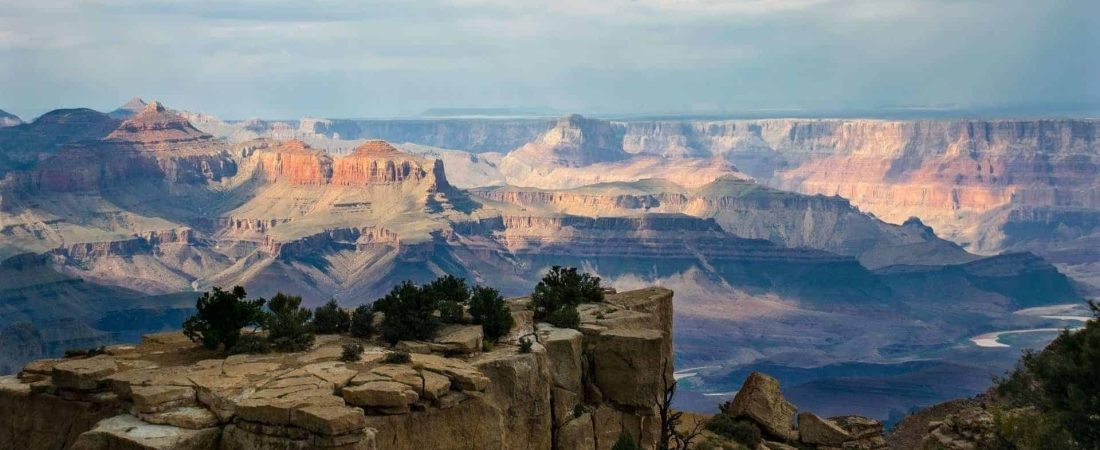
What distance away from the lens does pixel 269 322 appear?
110 feet

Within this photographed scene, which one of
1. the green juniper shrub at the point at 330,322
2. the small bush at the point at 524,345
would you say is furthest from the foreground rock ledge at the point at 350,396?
the green juniper shrub at the point at 330,322

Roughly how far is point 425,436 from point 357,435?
9.38 feet

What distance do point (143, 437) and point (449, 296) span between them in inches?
520

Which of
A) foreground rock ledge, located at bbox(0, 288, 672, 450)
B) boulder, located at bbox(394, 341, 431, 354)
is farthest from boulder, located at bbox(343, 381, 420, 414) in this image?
boulder, located at bbox(394, 341, 431, 354)

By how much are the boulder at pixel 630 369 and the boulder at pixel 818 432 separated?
664 centimetres

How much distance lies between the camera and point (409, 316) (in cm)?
3450

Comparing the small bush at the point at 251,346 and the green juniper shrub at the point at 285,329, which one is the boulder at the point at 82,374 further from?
the green juniper shrub at the point at 285,329

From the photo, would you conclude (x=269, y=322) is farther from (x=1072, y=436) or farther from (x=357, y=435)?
(x=1072, y=436)

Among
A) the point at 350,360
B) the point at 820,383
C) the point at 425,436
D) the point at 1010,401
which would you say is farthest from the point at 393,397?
the point at 820,383

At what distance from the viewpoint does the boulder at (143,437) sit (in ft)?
86.7

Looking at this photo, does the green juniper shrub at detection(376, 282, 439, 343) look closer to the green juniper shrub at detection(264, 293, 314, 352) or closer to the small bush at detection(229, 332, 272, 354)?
the green juniper shrub at detection(264, 293, 314, 352)

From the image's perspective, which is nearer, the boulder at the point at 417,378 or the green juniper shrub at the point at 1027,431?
the boulder at the point at 417,378

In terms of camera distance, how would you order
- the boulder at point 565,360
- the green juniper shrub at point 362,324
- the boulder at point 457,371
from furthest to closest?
the green juniper shrub at point 362,324 → the boulder at point 565,360 → the boulder at point 457,371

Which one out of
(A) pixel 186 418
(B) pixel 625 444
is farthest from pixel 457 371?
(A) pixel 186 418
